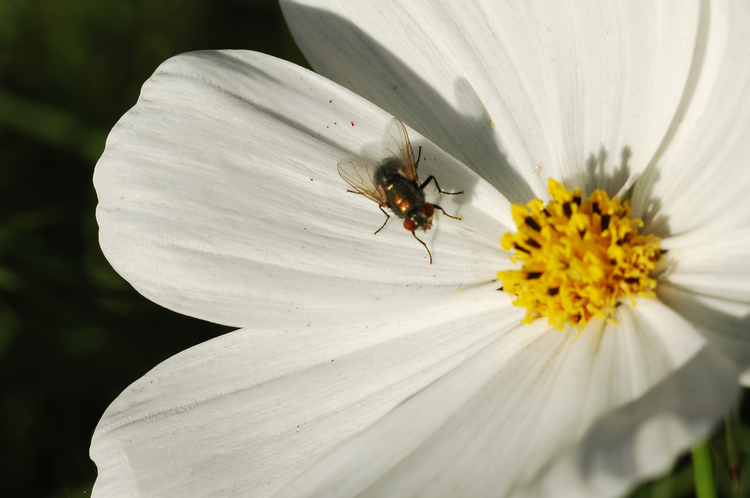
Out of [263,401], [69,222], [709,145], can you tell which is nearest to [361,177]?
[263,401]

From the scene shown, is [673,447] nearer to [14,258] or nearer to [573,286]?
[573,286]

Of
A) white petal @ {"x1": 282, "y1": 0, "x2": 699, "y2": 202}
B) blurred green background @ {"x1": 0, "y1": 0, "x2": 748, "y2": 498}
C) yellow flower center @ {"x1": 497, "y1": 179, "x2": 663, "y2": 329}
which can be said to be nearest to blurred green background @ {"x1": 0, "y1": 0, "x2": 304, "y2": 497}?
blurred green background @ {"x1": 0, "y1": 0, "x2": 748, "y2": 498}

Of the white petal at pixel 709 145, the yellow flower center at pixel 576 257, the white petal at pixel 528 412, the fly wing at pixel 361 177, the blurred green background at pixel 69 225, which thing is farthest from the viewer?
the blurred green background at pixel 69 225

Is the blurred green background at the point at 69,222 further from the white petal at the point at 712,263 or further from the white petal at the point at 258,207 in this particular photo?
the white petal at the point at 712,263

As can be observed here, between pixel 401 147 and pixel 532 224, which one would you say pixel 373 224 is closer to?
pixel 401 147

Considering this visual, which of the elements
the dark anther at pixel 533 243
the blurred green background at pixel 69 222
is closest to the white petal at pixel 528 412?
the dark anther at pixel 533 243

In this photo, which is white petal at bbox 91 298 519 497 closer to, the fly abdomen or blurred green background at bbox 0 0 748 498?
the fly abdomen

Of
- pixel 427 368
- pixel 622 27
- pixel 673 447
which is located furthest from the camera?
pixel 427 368

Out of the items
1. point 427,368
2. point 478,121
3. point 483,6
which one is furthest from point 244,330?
point 483,6
